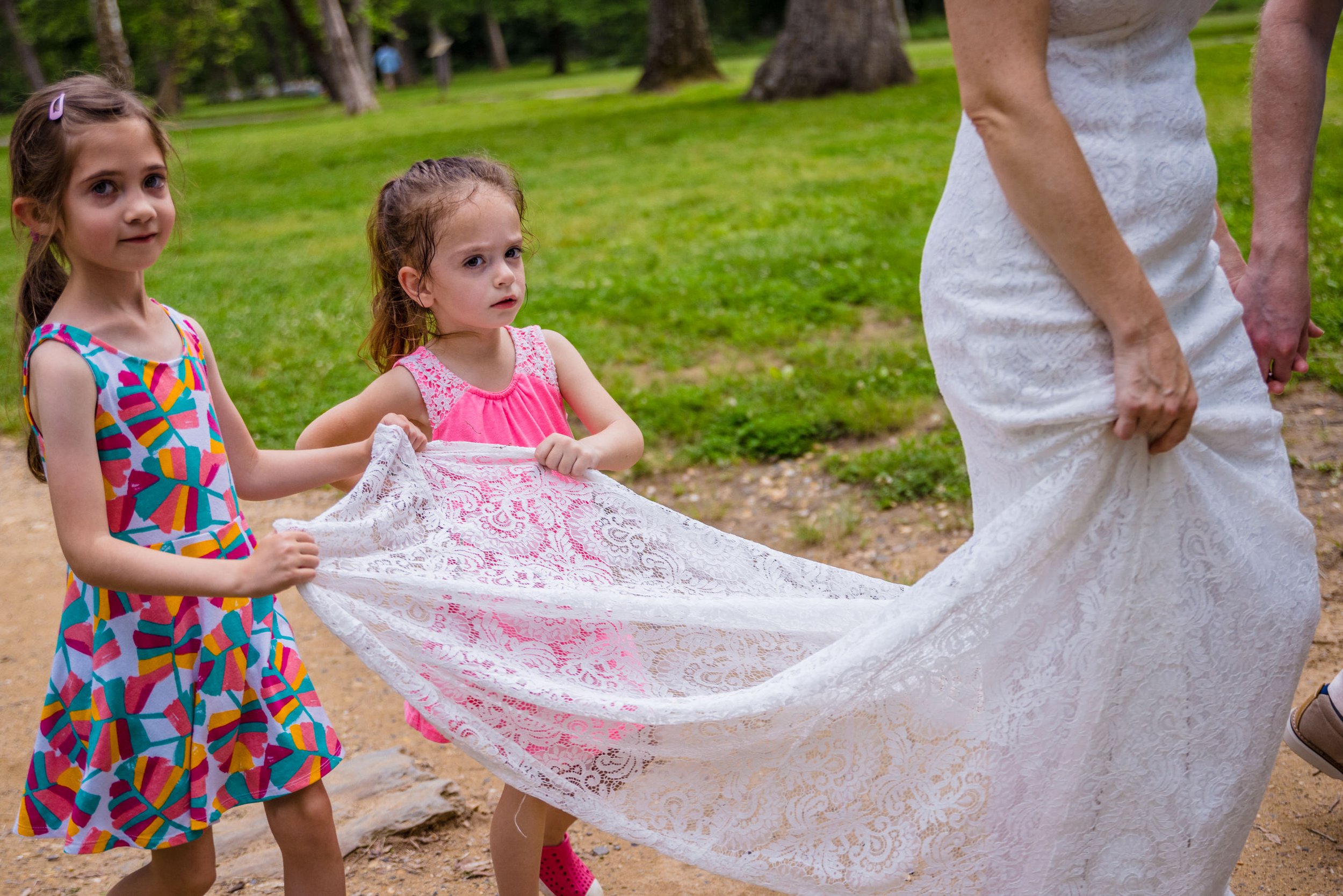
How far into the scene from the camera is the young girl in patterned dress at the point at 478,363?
238cm

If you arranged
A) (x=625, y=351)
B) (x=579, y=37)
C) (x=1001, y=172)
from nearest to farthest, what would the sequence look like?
(x=1001, y=172), (x=625, y=351), (x=579, y=37)

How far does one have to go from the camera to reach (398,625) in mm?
2186

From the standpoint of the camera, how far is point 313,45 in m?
31.4

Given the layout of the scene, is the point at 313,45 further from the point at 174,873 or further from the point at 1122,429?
the point at 1122,429

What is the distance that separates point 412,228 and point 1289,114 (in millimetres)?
1785

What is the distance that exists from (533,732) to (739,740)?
0.40m

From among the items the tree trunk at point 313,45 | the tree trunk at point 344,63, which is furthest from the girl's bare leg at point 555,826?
the tree trunk at point 313,45

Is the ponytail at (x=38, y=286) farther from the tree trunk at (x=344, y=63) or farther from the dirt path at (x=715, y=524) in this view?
the tree trunk at (x=344, y=63)

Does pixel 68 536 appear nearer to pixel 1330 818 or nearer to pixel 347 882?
pixel 347 882

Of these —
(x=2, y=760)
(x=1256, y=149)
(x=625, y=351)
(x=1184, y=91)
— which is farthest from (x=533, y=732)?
(x=625, y=351)

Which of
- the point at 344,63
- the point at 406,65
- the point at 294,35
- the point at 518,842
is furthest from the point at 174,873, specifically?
Answer: the point at 406,65

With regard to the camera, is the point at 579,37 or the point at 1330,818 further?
the point at 579,37

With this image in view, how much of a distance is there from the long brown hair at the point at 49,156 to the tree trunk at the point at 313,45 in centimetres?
2919

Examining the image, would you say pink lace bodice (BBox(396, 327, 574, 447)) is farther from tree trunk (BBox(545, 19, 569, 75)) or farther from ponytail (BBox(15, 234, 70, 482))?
tree trunk (BBox(545, 19, 569, 75))
